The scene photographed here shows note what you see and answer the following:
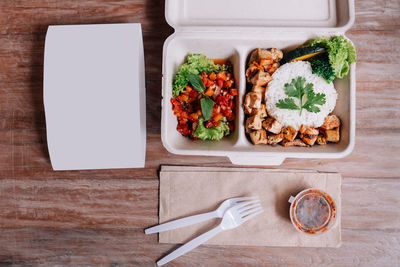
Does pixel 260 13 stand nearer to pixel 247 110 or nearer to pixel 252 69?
pixel 252 69

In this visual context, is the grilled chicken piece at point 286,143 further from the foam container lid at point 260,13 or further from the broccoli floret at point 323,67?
the foam container lid at point 260,13

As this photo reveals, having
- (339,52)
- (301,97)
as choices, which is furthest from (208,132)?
(339,52)

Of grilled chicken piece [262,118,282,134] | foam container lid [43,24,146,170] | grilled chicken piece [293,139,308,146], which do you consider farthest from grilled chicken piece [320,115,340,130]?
foam container lid [43,24,146,170]

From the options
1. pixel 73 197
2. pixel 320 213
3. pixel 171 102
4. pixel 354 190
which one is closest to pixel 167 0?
pixel 171 102

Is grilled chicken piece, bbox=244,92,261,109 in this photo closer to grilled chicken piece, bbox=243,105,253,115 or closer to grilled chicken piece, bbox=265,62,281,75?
grilled chicken piece, bbox=243,105,253,115

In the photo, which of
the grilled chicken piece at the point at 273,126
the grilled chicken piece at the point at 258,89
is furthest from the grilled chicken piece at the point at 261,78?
the grilled chicken piece at the point at 273,126

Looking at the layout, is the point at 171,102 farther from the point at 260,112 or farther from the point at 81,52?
the point at 81,52
